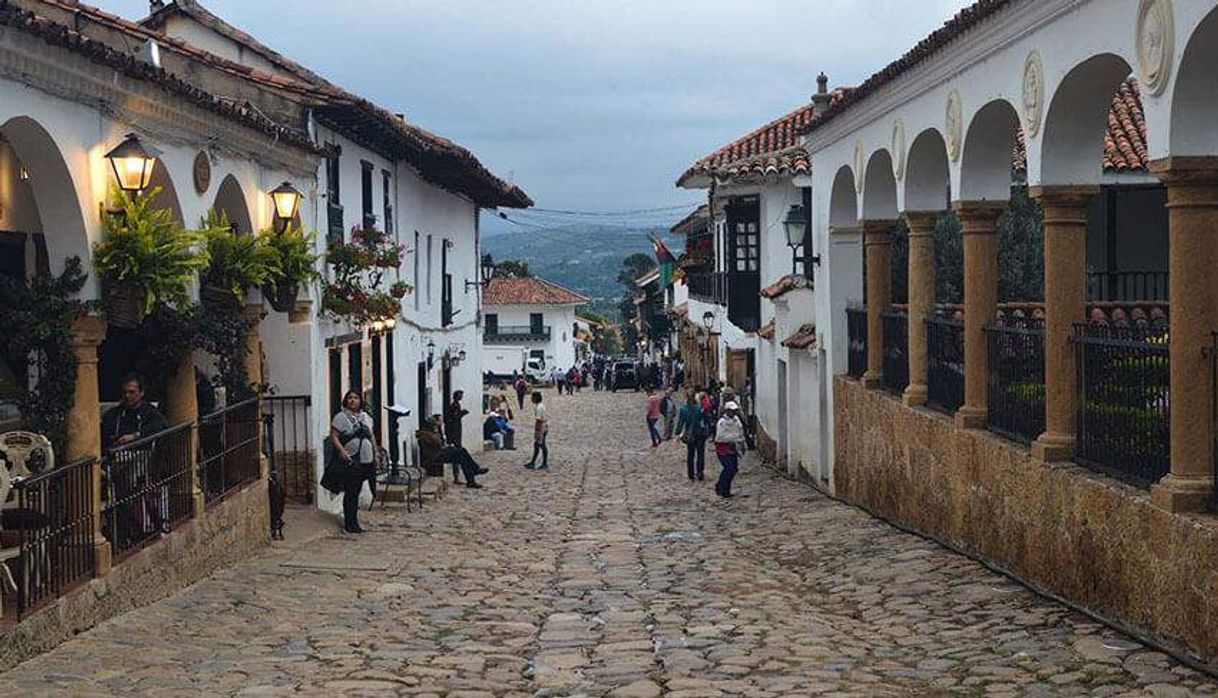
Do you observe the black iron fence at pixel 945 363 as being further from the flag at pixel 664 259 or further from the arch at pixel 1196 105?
the flag at pixel 664 259

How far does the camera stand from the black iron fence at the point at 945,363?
15.2 m

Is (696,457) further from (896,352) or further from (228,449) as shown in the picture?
(228,449)

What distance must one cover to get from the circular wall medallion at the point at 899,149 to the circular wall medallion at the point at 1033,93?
14.4ft

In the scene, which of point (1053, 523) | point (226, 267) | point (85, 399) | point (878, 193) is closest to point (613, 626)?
point (1053, 523)

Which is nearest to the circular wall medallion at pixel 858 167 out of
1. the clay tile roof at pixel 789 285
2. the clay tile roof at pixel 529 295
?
the clay tile roof at pixel 789 285

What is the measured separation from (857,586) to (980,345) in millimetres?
2643

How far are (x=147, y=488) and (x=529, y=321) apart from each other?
84.7m

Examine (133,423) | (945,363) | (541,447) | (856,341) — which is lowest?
(541,447)

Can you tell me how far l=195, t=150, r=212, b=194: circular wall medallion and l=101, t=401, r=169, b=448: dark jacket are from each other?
2.71 metres

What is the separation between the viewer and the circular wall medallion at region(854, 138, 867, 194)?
62.5ft

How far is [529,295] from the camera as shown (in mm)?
96500

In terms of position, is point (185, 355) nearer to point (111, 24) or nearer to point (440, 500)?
point (111, 24)

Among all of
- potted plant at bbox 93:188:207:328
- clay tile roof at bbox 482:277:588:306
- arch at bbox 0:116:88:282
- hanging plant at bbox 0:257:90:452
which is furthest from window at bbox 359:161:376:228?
clay tile roof at bbox 482:277:588:306

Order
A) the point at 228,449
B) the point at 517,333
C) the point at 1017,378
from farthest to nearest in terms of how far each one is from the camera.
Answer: the point at 517,333 < the point at 228,449 < the point at 1017,378
